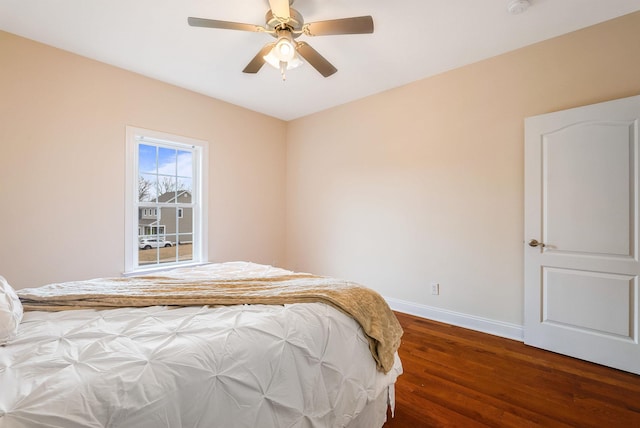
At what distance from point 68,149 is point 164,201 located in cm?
98

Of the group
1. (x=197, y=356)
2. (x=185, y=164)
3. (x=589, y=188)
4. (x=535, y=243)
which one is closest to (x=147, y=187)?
(x=185, y=164)

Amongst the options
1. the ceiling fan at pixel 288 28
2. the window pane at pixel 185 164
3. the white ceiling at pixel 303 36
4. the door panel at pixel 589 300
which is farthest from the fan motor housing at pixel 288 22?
the door panel at pixel 589 300

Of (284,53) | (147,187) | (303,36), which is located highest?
(303,36)

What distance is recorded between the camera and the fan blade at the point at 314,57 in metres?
1.99

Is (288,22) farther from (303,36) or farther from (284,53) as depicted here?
(303,36)

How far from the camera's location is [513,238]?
2.58 metres

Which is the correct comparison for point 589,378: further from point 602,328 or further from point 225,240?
point 225,240

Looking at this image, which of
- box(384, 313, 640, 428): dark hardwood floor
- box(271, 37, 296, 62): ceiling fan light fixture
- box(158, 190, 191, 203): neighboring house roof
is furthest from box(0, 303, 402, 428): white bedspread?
box(158, 190, 191, 203): neighboring house roof

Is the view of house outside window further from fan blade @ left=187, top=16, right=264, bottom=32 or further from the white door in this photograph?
the white door

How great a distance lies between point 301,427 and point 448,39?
2.93 meters

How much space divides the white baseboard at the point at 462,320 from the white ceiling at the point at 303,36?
2.55 m

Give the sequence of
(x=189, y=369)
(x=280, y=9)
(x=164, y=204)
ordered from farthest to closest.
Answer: (x=164, y=204), (x=280, y=9), (x=189, y=369)

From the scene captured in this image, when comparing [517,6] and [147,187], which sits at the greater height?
[517,6]

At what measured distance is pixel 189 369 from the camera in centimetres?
91
